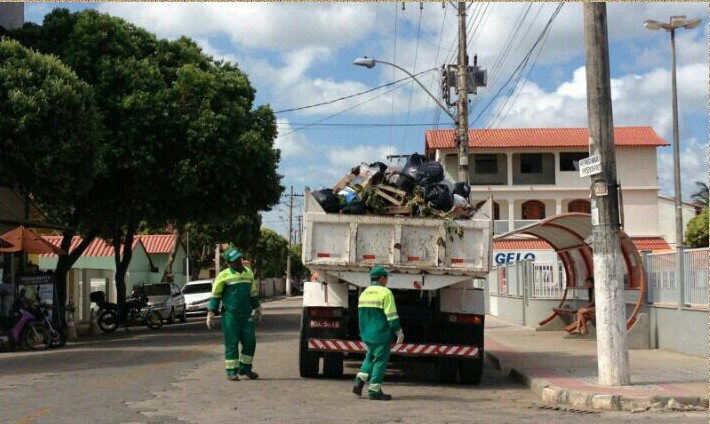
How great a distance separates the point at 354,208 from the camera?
41.3ft

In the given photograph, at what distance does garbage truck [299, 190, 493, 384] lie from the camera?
12.3 meters

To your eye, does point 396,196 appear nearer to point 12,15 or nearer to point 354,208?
point 354,208

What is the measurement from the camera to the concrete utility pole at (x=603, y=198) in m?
11.6

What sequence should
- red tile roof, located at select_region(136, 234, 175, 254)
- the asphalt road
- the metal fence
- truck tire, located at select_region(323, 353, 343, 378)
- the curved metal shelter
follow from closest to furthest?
the asphalt road, truck tire, located at select_region(323, 353, 343, 378), the metal fence, the curved metal shelter, red tile roof, located at select_region(136, 234, 175, 254)

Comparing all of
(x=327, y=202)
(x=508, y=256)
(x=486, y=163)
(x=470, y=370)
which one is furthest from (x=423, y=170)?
(x=486, y=163)

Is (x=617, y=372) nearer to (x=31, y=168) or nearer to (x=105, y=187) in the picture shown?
(x=31, y=168)

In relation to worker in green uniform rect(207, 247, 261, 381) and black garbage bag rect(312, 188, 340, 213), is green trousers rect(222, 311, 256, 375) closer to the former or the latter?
worker in green uniform rect(207, 247, 261, 381)

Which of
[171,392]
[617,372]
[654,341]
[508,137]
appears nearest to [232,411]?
[171,392]

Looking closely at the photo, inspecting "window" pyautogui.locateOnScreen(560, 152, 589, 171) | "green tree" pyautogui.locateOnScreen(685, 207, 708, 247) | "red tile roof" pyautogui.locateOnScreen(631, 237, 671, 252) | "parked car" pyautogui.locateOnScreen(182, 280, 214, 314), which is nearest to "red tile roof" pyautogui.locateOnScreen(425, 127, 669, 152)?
"window" pyautogui.locateOnScreen(560, 152, 589, 171)

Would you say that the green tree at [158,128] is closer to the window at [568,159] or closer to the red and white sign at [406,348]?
the red and white sign at [406,348]

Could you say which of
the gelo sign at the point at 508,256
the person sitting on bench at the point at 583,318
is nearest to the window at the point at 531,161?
the gelo sign at the point at 508,256

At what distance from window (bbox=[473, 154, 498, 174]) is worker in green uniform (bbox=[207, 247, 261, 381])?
48.6 m

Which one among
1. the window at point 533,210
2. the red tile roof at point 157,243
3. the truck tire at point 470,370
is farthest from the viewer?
the red tile roof at point 157,243

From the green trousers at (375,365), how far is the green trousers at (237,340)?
2244mm
